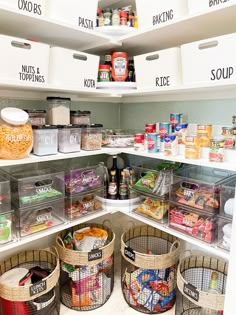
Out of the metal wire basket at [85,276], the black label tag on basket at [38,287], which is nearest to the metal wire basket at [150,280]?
the metal wire basket at [85,276]

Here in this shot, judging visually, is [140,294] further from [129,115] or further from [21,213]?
[129,115]

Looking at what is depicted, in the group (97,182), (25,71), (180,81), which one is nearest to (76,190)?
(97,182)

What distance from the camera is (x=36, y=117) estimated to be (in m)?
1.29

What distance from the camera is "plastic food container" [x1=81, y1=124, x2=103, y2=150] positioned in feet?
4.55

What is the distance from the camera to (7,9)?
3.27 feet

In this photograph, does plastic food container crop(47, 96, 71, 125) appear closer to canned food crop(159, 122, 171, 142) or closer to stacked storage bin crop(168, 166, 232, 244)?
canned food crop(159, 122, 171, 142)

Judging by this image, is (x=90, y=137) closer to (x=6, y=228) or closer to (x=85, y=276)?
(x=6, y=228)

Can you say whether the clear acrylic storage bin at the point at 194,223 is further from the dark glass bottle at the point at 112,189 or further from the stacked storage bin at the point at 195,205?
the dark glass bottle at the point at 112,189

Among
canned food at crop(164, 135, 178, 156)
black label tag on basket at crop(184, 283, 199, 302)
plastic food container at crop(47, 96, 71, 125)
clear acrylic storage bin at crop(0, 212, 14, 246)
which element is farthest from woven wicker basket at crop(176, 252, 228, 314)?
plastic food container at crop(47, 96, 71, 125)

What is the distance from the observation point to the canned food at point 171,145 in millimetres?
1242

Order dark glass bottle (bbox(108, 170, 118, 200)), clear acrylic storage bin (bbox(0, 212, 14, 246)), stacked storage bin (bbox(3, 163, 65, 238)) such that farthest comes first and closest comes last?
dark glass bottle (bbox(108, 170, 118, 200)) → stacked storage bin (bbox(3, 163, 65, 238)) → clear acrylic storage bin (bbox(0, 212, 14, 246))

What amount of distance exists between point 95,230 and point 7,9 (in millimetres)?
1325

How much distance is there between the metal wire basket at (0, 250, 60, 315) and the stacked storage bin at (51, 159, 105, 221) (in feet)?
1.05

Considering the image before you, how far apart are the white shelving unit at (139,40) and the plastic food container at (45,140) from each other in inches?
1.8
